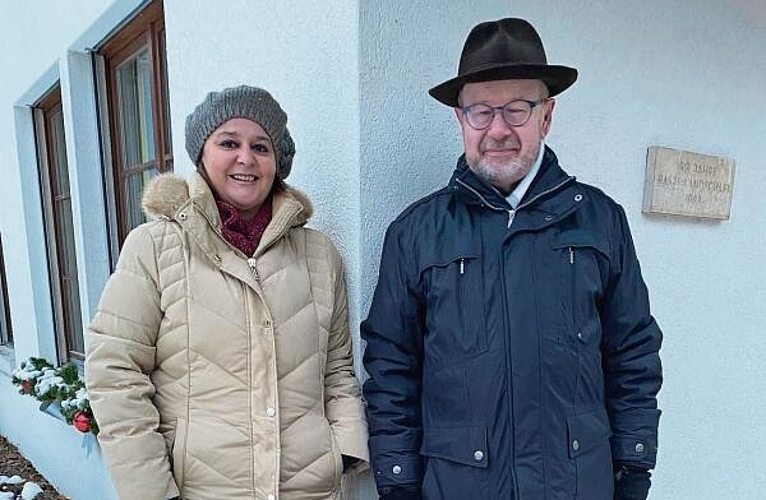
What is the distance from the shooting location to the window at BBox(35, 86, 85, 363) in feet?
12.7

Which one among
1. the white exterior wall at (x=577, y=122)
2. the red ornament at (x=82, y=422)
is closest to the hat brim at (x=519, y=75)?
the white exterior wall at (x=577, y=122)

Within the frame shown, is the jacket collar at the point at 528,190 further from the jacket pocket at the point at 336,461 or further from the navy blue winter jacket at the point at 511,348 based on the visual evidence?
the jacket pocket at the point at 336,461

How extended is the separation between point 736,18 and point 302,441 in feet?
7.39

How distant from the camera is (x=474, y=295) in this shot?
120 centimetres

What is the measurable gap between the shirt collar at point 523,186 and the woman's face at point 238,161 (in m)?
0.52

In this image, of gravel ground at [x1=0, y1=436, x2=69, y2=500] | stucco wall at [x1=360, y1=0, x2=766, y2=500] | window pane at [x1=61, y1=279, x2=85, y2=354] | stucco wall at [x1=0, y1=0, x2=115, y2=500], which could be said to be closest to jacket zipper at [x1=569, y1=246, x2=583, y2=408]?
stucco wall at [x1=360, y1=0, x2=766, y2=500]

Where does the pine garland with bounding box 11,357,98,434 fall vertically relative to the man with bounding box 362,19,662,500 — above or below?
below

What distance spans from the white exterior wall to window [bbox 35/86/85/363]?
2.58 feet

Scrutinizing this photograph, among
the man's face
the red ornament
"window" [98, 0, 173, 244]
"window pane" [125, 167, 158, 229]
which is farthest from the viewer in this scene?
"window pane" [125, 167, 158, 229]

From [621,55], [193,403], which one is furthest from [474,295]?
[621,55]

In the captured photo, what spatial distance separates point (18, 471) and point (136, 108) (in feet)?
10.0

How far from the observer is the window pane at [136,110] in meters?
2.86

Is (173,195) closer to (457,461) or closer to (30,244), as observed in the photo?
(457,461)

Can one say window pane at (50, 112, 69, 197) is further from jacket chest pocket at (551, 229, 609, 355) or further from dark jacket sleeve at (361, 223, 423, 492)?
jacket chest pocket at (551, 229, 609, 355)
